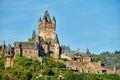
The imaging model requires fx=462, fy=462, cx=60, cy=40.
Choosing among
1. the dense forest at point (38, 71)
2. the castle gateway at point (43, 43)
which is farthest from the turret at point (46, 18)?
the dense forest at point (38, 71)

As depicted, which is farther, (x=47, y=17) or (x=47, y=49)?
(x=47, y=17)

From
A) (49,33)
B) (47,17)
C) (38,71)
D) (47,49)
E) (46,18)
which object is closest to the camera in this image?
(38,71)

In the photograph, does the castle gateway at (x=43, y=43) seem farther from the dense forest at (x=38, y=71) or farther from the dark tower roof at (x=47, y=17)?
the dense forest at (x=38, y=71)

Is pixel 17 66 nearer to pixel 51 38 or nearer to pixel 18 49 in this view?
pixel 18 49

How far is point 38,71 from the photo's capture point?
266 feet

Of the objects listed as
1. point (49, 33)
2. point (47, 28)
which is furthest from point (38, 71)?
point (47, 28)

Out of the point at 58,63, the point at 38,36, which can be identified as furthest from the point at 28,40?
the point at 58,63

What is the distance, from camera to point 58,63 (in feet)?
278

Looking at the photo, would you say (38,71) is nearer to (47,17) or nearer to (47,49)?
(47,49)

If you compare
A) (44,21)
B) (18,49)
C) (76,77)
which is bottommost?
(76,77)

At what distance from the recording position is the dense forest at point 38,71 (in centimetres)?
7912

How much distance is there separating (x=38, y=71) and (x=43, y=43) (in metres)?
9.01

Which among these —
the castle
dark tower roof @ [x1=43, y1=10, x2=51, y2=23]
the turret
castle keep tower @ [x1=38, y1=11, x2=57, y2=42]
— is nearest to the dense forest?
the castle

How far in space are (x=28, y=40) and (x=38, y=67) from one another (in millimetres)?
11280
